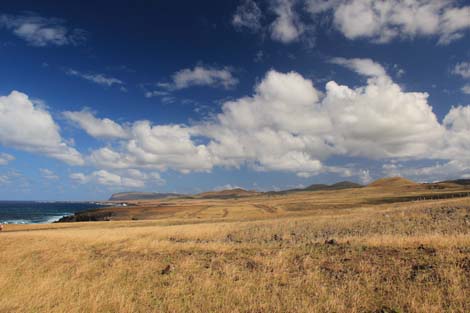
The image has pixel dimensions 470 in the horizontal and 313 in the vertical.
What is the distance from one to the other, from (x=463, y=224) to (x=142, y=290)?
24.7 metres

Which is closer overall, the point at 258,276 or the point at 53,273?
the point at 258,276

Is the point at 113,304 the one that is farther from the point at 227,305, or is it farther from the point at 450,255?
the point at 450,255

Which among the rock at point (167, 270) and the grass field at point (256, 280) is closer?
the grass field at point (256, 280)

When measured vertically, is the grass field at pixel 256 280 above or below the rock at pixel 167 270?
above

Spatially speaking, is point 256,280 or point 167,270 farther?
point 167,270

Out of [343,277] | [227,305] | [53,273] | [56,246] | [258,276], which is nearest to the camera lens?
[227,305]

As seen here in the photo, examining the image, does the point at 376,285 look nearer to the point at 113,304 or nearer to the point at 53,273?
the point at 113,304

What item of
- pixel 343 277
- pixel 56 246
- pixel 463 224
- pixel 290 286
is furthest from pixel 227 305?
pixel 463 224

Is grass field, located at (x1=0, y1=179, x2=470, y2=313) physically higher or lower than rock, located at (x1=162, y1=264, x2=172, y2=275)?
higher

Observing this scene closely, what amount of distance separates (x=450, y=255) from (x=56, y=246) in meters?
24.7

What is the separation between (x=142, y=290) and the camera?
11023mm

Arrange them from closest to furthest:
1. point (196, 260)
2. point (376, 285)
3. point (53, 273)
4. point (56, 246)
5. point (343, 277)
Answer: point (376, 285) < point (343, 277) < point (53, 273) < point (196, 260) < point (56, 246)

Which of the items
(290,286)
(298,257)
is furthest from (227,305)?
(298,257)

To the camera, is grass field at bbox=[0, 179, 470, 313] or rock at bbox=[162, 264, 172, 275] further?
rock at bbox=[162, 264, 172, 275]
